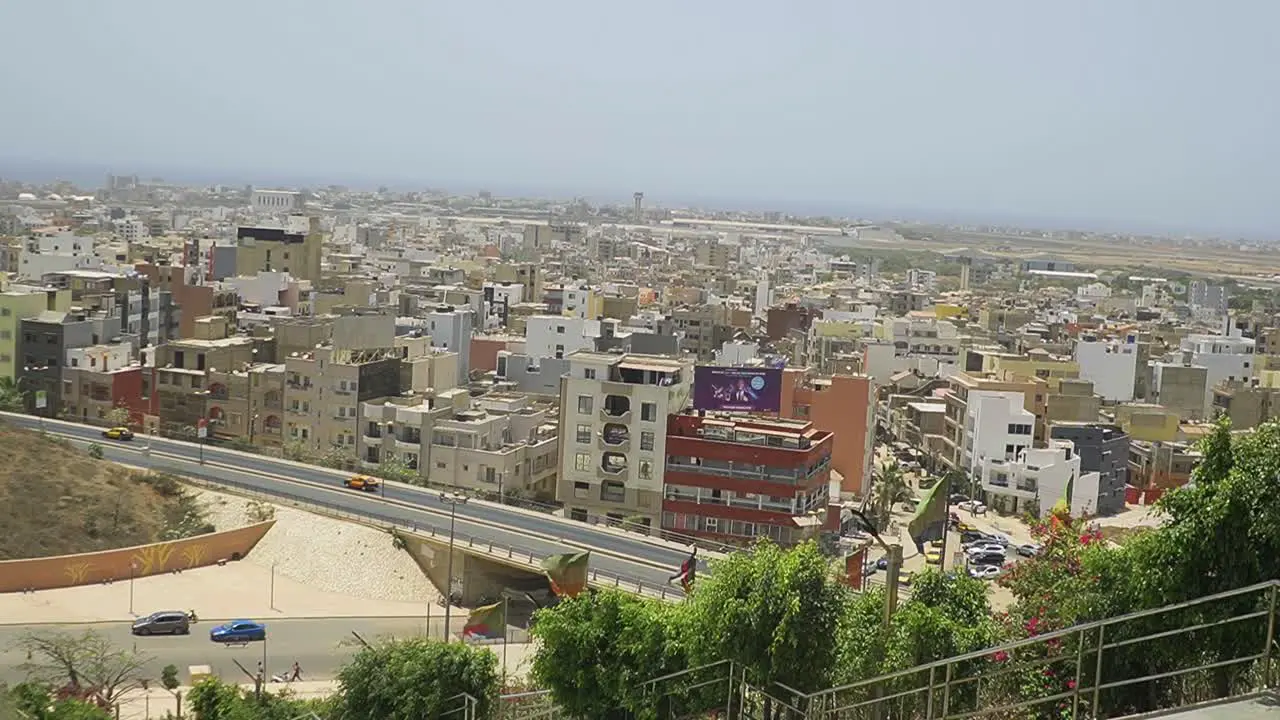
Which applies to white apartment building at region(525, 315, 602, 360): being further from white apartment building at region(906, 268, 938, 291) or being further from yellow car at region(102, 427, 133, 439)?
white apartment building at region(906, 268, 938, 291)

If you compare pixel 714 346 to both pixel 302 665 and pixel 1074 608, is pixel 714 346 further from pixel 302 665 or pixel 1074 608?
pixel 1074 608

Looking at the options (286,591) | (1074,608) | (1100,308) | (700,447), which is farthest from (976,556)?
(1100,308)

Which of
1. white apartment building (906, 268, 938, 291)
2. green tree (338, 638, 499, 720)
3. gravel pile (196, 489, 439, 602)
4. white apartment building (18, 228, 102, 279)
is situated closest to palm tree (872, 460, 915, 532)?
gravel pile (196, 489, 439, 602)

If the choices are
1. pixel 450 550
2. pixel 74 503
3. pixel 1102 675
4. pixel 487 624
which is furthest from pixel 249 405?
pixel 1102 675

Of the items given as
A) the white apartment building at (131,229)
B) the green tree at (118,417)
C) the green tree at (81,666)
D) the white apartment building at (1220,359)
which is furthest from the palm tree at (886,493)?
the white apartment building at (131,229)

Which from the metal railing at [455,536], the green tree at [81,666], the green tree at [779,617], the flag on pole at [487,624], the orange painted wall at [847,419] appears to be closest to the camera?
the green tree at [779,617]

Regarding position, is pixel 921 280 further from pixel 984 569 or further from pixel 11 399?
pixel 984 569

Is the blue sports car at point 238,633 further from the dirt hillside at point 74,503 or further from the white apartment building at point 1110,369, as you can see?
the white apartment building at point 1110,369
